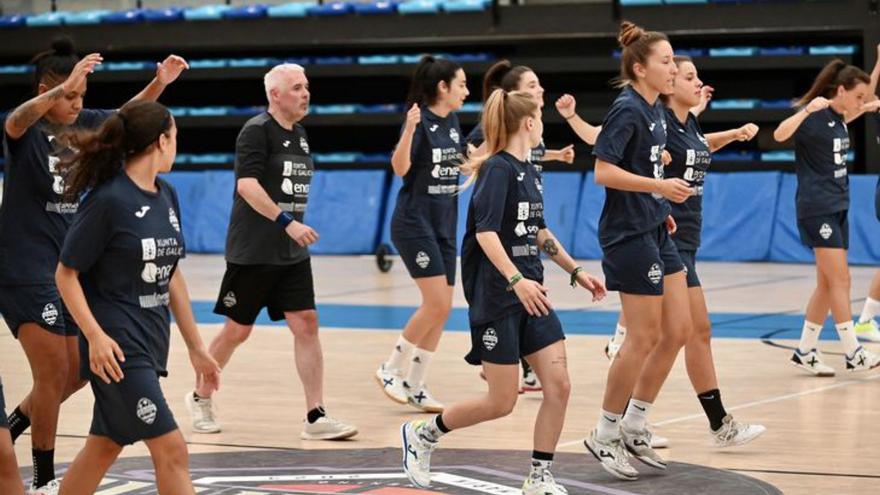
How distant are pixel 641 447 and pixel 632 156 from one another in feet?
4.54

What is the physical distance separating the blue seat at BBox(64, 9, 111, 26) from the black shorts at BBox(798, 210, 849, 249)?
1559 centimetres

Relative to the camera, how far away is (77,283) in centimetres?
533

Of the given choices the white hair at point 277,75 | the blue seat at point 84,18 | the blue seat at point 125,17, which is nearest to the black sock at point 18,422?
the white hair at point 277,75

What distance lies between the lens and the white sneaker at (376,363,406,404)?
9.12m

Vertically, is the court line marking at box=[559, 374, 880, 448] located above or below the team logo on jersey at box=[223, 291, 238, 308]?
below

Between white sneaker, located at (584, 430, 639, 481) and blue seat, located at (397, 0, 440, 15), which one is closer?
white sneaker, located at (584, 430, 639, 481)

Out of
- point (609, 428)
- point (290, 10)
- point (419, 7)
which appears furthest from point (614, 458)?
point (290, 10)

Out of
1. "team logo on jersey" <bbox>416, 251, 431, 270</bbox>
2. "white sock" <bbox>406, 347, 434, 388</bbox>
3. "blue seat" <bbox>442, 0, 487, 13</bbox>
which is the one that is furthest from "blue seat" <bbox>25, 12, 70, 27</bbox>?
"white sock" <bbox>406, 347, 434, 388</bbox>

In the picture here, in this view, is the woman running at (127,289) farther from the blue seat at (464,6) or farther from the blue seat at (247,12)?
the blue seat at (247,12)

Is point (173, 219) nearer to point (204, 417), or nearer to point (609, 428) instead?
point (609, 428)

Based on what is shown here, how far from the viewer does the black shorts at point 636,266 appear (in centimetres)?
705

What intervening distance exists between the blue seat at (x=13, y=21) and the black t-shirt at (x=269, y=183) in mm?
16983

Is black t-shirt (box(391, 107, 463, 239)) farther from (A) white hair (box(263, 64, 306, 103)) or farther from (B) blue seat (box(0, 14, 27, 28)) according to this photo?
(B) blue seat (box(0, 14, 27, 28))

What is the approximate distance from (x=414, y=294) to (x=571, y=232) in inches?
164
